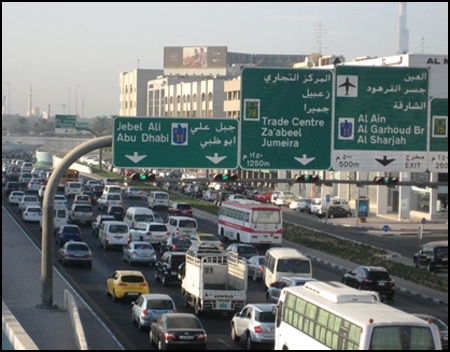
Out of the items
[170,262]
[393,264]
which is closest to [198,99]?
[393,264]

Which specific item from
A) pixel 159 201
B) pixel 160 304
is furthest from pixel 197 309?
pixel 159 201

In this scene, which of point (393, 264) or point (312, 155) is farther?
point (393, 264)

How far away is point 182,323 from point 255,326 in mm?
2117

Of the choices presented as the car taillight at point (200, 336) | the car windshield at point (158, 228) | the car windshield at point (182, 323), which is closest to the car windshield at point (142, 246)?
the car windshield at point (158, 228)

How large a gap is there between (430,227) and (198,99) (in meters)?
39.0

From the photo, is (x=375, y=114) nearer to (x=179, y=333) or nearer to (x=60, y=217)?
(x=179, y=333)

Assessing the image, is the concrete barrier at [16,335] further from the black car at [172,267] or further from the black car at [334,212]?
the black car at [334,212]

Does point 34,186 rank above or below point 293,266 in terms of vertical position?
above

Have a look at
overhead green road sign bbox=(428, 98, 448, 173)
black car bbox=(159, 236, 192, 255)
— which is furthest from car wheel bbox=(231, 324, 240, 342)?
black car bbox=(159, 236, 192, 255)

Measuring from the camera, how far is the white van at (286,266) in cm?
3544

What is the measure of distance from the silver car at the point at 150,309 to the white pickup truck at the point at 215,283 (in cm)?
255

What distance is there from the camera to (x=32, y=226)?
58.0m

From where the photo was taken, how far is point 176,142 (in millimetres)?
26281

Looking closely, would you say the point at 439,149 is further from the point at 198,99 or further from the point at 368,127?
the point at 198,99
